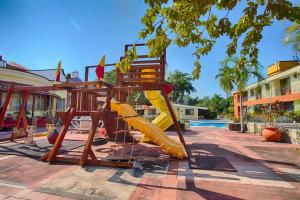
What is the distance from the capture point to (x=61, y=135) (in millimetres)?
5543

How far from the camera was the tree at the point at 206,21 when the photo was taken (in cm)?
211

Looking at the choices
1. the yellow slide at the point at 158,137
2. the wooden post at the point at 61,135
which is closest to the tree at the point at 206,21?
the yellow slide at the point at 158,137

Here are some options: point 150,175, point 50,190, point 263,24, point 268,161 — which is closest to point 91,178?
point 50,190

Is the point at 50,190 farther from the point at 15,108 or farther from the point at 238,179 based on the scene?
the point at 15,108

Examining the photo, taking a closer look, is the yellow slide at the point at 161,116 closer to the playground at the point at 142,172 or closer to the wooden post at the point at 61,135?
the playground at the point at 142,172

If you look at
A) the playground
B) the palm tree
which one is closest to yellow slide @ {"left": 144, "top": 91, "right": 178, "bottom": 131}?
the playground

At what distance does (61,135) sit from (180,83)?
1630 inches

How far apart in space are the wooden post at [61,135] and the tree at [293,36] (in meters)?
10.3

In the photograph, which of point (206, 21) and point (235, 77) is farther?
point (235, 77)

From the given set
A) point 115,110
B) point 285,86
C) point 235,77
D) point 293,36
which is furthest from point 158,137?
point 285,86

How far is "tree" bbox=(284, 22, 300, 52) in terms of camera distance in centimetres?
826

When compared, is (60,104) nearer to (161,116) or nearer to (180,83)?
(161,116)

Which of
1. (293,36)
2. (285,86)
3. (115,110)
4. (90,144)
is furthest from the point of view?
(285,86)

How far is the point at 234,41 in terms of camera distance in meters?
3.05
